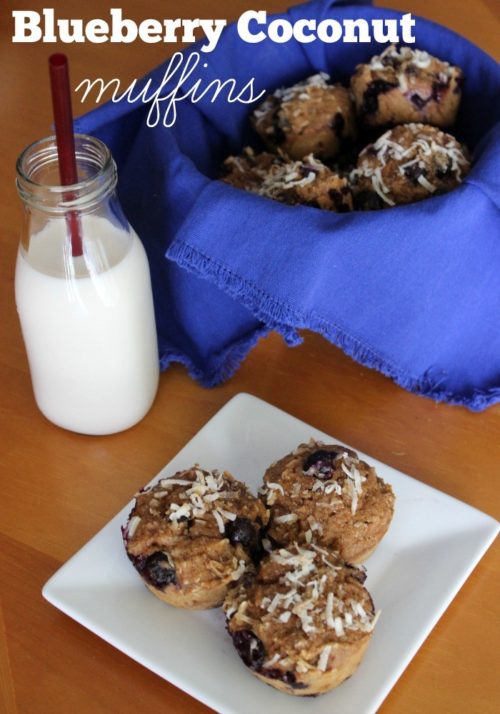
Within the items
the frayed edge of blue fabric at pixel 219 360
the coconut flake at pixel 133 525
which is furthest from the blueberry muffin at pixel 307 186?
the coconut flake at pixel 133 525

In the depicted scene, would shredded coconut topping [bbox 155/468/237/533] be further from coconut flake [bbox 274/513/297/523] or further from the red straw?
the red straw

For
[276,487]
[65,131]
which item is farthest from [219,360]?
[65,131]

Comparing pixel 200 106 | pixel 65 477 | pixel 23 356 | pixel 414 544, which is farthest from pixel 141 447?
pixel 200 106

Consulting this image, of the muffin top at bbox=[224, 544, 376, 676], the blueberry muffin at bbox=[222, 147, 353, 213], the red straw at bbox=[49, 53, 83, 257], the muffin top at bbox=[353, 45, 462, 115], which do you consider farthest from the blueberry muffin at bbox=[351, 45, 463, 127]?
the muffin top at bbox=[224, 544, 376, 676]

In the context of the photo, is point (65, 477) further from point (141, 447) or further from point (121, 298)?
point (121, 298)

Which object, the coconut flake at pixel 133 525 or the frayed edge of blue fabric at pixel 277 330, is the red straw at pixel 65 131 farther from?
the coconut flake at pixel 133 525

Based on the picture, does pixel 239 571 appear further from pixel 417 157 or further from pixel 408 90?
pixel 408 90

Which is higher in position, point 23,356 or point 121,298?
point 121,298

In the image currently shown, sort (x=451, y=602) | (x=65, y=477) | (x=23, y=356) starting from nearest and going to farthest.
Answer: (x=451, y=602) < (x=65, y=477) < (x=23, y=356)
